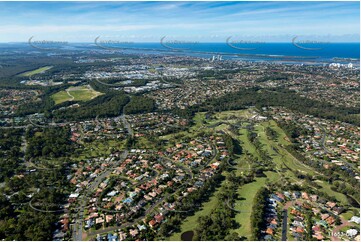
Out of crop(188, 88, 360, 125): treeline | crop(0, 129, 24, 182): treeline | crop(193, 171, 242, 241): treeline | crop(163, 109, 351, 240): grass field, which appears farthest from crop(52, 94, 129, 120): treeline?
crop(193, 171, 242, 241): treeline

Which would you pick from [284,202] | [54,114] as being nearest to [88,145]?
[54,114]

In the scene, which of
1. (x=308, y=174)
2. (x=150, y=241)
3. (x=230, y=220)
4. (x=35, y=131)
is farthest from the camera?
(x=35, y=131)

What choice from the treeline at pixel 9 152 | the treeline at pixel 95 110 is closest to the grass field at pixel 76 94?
the treeline at pixel 95 110

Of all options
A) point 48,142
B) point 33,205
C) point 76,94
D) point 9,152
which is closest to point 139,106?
point 48,142

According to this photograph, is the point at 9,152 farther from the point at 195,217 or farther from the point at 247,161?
the point at 247,161

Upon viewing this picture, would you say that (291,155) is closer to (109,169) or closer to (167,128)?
(167,128)

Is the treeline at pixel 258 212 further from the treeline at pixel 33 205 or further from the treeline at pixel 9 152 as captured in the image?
the treeline at pixel 9 152

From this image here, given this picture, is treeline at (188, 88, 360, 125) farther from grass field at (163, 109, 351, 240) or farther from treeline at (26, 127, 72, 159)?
treeline at (26, 127, 72, 159)
